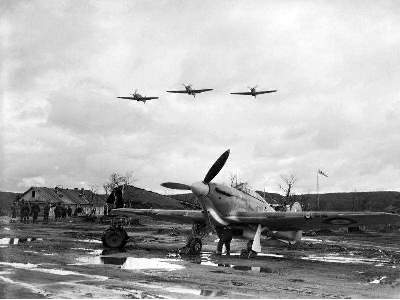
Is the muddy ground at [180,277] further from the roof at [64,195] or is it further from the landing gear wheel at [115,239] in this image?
the roof at [64,195]

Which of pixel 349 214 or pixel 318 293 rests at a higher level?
pixel 349 214

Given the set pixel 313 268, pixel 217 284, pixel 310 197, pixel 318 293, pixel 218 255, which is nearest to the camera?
pixel 318 293

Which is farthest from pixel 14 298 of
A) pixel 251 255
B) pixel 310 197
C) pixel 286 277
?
pixel 310 197

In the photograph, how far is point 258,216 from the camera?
1750cm

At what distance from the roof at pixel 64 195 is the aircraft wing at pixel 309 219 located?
232 feet

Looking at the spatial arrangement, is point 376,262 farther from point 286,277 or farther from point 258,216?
point 286,277

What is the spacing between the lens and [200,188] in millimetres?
17062

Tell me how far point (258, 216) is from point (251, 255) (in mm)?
1640

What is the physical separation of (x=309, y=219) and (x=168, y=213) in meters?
6.66

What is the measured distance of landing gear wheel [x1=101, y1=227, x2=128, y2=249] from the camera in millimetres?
18172

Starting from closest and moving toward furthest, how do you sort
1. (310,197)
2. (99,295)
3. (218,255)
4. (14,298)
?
1. (14,298)
2. (99,295)
3. (218,255)
4. (310,197)

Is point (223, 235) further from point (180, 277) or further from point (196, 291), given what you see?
point (196, 291)

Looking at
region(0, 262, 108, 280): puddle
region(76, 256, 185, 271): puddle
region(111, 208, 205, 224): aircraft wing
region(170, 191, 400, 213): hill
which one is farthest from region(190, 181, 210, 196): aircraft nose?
region(170, 191, 400, 213): hill

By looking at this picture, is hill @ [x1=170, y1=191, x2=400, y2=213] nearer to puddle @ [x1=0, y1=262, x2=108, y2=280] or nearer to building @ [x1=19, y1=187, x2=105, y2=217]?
building @ [x1=19, y1=187, x2=105, y2=217]
